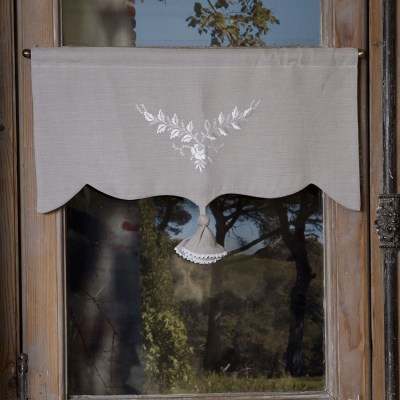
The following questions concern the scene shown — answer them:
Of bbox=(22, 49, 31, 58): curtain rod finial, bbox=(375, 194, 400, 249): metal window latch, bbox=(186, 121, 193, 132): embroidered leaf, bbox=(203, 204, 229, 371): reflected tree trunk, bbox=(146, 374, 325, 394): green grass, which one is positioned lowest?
bbox=(146, 374, 325, 394): green grass

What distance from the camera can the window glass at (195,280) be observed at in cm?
169

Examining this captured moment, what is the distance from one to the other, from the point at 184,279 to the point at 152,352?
20cm

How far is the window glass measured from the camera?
1690 millimetres

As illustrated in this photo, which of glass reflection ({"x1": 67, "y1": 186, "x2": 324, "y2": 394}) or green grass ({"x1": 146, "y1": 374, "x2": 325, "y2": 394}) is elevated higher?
glass reflection ({"x1": 67, "y1": 186, "x2": 324, "y2": 394})

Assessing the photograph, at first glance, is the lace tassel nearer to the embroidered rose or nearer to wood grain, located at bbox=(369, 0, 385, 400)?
the embroidered rose

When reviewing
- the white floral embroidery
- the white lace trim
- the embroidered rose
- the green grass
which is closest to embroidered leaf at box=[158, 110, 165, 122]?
the white floral embroidery

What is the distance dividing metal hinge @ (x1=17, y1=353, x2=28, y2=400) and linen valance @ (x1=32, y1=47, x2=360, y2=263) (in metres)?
0.37

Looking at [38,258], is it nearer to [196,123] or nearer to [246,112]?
[196,123]

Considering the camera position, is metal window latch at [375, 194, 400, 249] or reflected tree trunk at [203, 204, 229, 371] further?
reflected tree trunk at [203, 204, 229, 371]

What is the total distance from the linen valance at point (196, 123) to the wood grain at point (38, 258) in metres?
0.06

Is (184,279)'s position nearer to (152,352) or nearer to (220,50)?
(152,352)

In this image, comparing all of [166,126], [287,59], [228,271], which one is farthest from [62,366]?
[287,59]

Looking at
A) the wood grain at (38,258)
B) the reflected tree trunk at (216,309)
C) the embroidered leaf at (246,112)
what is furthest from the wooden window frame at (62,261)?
the embroidered leaf at (246,112)

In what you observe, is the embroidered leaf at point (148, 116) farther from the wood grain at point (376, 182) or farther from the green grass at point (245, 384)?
the green grass at point (245, 384)
